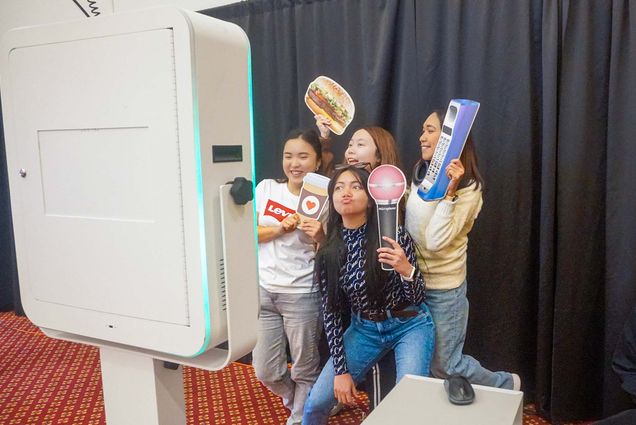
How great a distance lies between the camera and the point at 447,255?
6.85 ft

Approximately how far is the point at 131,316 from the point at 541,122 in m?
1.95

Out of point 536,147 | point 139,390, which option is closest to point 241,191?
point 139,390

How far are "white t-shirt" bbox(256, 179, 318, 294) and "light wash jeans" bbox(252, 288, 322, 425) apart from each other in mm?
47

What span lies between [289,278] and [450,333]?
2.29ft

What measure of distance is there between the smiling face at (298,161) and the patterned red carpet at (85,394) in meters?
1.10

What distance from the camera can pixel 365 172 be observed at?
2031mm

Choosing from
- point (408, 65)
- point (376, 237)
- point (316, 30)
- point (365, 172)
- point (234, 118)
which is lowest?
point (376, 237)

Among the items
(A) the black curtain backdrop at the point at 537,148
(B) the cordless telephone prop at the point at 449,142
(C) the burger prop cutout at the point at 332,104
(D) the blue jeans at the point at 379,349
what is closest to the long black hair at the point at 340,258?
(D) the blue jeans at the point at 379,349

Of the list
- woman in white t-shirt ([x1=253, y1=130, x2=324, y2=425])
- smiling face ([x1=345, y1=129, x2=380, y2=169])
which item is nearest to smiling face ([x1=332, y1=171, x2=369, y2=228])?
smiling face ([x1=345, y1=129, x2=380, y2=169])

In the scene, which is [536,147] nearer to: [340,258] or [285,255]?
[340,258]

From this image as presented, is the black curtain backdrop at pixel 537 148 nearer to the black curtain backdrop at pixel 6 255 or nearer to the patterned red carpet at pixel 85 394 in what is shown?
the patterned red carpet at pixel 85 394

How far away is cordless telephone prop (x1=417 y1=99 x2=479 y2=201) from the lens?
6.14 feet

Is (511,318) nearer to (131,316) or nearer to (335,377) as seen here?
(335,377)

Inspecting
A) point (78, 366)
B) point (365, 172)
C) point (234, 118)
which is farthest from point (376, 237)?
point (78, 366)
